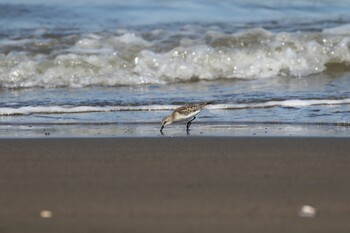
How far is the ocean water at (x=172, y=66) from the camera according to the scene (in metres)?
7.65

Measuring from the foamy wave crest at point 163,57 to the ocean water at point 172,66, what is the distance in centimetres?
2

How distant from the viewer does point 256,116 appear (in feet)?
25.6
